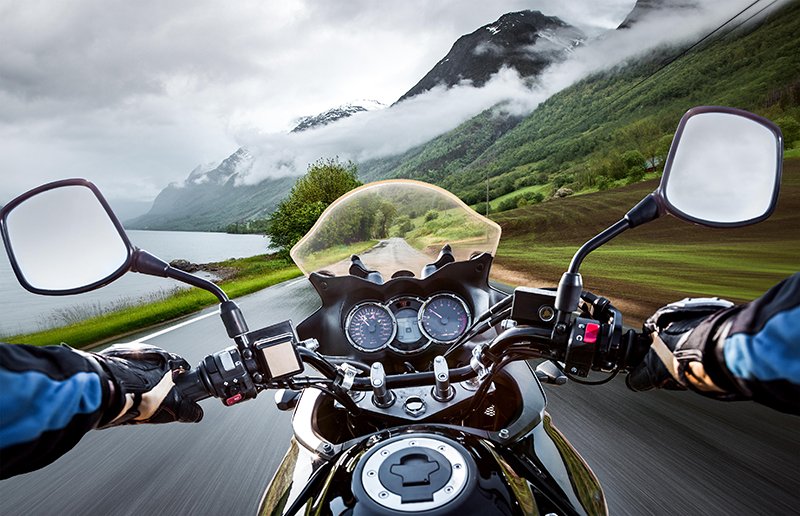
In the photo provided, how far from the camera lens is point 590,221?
73.9 ft

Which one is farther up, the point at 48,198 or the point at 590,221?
the point at 48,198

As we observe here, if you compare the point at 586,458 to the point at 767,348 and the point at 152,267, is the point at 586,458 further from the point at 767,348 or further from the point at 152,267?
the point at 152,267

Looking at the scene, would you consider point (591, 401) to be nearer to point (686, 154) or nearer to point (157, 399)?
point (686, 154)

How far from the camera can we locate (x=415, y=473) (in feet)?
3.19

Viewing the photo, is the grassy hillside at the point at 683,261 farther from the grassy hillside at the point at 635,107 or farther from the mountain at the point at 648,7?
the mountain at the point at 648,7

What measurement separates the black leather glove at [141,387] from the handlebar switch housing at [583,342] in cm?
103

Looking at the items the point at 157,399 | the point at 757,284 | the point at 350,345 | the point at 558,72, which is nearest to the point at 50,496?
the point at 350,345

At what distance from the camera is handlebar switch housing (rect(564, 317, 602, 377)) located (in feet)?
4.15

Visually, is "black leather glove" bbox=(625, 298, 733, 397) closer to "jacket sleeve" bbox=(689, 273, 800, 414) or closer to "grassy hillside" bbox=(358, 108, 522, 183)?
"jacket sleeve" bbox=(689, 273, 800, 414)

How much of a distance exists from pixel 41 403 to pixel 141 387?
34 cm

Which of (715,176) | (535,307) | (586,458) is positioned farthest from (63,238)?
(586,458)

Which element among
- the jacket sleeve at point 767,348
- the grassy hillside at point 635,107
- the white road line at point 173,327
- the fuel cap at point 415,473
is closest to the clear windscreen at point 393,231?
the fuel cap at point 415,473

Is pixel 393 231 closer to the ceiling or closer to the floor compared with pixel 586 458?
closer to the ceiling

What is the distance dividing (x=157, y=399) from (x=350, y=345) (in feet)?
3.59
